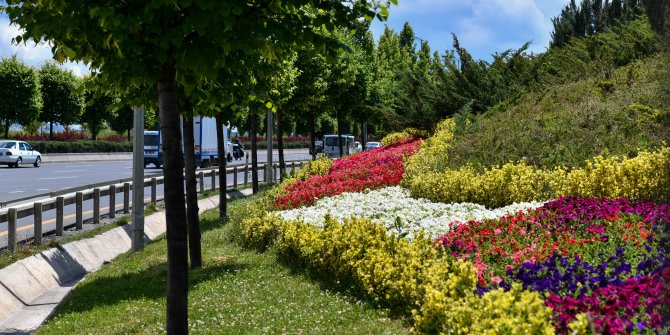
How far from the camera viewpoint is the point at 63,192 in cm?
1507

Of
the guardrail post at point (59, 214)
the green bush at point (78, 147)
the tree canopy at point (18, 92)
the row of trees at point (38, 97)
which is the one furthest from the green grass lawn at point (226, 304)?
the tree canopy at point (18, 92)

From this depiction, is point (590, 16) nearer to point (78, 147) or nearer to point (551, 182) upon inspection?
point (551, 182)

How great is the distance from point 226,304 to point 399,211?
3.91 metres

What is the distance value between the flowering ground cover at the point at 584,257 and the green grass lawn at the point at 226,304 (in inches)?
46.7

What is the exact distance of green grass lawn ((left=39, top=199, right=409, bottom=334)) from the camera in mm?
6898

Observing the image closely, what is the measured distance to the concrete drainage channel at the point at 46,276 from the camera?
9.03 metres

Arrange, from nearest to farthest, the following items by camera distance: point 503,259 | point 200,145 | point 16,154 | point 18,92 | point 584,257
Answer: point 584,257
point 503,259
point 16,154
point 200,145
point 18,92

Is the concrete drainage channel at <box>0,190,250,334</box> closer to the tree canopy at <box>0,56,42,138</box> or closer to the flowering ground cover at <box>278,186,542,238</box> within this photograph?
the flowering ground cover at <box>278,186,542,238</box>

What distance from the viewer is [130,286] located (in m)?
9.75

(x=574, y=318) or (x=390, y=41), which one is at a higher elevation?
(x=390, y=41)

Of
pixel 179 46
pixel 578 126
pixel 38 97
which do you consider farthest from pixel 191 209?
pixel 38 97

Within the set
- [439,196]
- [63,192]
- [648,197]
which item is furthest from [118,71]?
[63,192]

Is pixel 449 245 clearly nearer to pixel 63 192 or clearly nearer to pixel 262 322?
pixel 262 322

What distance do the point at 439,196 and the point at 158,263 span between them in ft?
15.3
